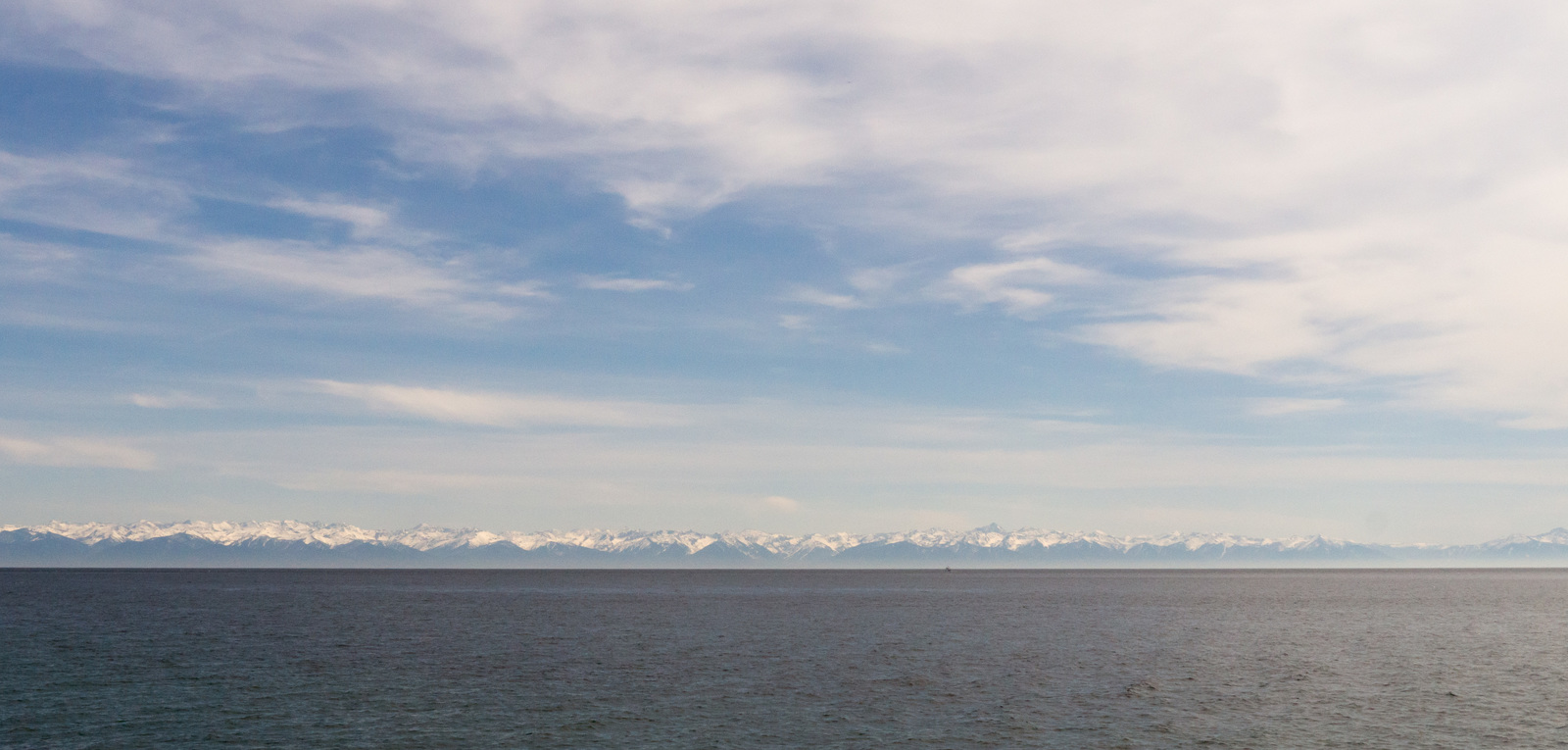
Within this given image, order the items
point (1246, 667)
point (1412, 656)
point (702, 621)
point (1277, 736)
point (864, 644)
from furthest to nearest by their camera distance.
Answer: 1. point (702, 621)
2. point (864, 644)
3. point (1412, 656)
4. point (1246, 667)
5. point (1277, 736)

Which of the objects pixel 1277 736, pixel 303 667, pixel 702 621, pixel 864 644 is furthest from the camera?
pixel 702 621

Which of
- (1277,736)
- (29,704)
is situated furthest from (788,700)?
(29,704)

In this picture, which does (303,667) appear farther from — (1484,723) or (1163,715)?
(1484,723)

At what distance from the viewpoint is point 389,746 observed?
52.1m

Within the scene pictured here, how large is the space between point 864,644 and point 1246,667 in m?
36.1

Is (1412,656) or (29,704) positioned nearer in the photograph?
(29,704)

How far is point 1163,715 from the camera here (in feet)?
204

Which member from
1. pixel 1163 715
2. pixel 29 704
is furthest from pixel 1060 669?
pixel 29 704

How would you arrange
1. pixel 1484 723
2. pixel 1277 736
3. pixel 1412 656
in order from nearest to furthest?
pixel 1277 736 < pixel 1484 723 < pixel 1412 656

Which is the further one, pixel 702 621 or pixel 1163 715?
pixel 702 621

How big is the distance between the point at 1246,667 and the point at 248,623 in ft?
388

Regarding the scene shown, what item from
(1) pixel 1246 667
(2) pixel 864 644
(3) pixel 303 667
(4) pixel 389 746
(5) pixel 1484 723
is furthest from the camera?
(2) pixel 864 644

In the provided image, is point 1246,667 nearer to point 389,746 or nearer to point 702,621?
point 389,746

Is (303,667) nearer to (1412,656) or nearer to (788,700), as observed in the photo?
(788,700)
